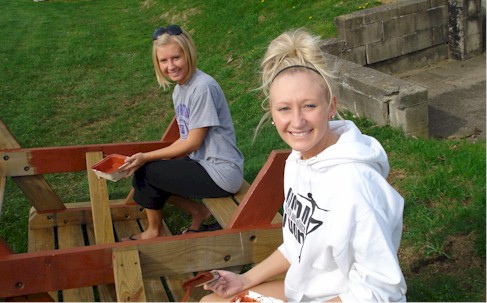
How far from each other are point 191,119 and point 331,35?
424 cm

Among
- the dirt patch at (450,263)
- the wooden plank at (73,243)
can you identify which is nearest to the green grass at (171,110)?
the dirt patch at (450,263)

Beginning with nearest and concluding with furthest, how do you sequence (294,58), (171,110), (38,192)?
(294,58) < (38,192) < (171,110)

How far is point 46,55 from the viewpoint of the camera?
11.7m

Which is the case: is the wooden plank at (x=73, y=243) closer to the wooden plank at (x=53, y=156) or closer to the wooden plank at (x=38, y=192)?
the wooden plank at (x=38, y=192)

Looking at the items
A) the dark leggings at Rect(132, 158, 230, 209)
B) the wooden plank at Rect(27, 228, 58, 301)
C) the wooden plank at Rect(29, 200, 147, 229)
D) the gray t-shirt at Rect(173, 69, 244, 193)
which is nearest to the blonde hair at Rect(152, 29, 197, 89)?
the gray t-shirt at Rect(173, 69, 244, 193)

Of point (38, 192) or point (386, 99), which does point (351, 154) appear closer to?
point (38, 192)

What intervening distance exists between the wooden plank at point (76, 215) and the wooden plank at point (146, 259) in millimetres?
1623

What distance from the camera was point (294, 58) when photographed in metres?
2.33

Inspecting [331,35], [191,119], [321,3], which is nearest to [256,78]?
[331,35]

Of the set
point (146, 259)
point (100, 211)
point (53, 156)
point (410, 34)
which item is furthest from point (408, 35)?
point (146, 259)

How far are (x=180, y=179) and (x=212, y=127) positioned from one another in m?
0.35

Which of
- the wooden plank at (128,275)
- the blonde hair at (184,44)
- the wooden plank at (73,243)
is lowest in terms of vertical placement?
the wooden plank at (73,243)

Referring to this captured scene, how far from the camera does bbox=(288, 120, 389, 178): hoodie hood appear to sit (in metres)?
2.07

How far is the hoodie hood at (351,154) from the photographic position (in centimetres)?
207
